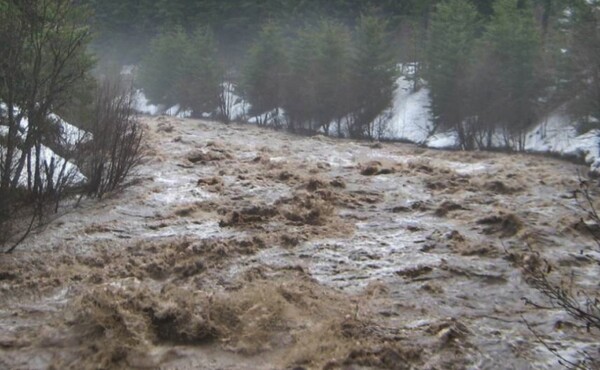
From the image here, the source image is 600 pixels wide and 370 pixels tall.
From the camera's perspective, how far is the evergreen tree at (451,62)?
88.8 ft

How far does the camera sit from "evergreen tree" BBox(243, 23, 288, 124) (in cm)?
3438

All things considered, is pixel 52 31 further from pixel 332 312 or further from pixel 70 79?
pixel 332 312

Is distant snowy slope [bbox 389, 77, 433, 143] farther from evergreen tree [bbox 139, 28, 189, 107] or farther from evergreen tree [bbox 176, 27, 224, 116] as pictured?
evergreen tree [bbox 139, 28, 189, 107]

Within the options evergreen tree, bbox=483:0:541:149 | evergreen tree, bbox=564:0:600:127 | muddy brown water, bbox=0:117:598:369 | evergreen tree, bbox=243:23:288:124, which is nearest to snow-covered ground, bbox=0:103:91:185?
muddy brown water, bbox=0:117:598:369

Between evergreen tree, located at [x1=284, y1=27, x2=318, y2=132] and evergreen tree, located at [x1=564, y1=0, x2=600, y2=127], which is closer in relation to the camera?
evergreen tree, located at [x1=564, y1=0, x2=600, y2=127]

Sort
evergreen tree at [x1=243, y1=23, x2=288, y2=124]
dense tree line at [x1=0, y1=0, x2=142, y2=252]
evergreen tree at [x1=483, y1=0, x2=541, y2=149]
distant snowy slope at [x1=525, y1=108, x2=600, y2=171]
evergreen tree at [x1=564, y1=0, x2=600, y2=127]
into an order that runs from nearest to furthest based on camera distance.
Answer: dense tree line at [x1=0, y1=0, x2=142, y2=252] → evergreen tree at [x1=564, y1=0, x2=600, y2=127] → distant snowy slope at [x1=525, y1=108, x2=600, y2=171] → evergreen tree at [x1=483, y1=0, x2=541, y2=149] → evergreen tree at [x1=243, y1=23, x2=288, y2=124]

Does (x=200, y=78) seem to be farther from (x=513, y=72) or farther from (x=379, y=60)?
(x=513, y=72)

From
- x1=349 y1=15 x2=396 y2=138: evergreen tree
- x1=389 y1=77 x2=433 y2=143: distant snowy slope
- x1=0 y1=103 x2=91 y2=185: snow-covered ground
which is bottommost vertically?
x1=0 y1=103 x2=91 y2=185: snow-covered ground

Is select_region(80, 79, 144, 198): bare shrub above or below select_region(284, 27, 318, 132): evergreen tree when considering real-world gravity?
below

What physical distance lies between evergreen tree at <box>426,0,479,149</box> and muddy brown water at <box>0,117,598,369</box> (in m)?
11.0

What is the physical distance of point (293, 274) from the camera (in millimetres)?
9414

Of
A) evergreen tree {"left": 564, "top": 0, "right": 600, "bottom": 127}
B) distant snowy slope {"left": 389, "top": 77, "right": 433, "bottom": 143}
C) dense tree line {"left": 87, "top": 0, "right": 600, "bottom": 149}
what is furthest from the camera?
distant snowy slope {"left": 389, "top": 77, "right": 433, "bottom": 143}

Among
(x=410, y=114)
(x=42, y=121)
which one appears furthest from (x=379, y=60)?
(x=42, y=121)

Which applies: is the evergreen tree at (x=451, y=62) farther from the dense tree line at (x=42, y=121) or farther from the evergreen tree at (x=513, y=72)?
the dense tree line at (x=42, y=121)
